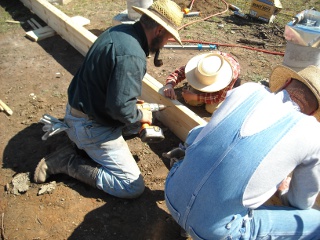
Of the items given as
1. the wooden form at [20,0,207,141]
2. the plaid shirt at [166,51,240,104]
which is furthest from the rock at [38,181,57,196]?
the plaid shirt at [166,51,240,104]

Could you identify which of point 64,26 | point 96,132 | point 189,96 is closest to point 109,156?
point 96,132

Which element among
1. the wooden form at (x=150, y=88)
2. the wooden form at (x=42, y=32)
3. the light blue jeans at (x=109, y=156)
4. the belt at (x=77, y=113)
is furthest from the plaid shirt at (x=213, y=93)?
the wooden form at (x=42, y=32)

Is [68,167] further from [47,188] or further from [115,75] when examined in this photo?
[115,75]

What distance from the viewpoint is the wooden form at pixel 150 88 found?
383 cm

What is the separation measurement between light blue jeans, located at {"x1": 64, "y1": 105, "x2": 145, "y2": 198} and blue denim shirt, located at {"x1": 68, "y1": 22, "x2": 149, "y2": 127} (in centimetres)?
18

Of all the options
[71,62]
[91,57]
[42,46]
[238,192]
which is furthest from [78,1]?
[238,192]

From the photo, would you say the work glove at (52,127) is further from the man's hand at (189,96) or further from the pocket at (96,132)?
the man's hand at (189,96)

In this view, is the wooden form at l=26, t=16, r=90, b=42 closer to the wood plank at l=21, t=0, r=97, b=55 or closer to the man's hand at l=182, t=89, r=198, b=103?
the wood plank at l=21, t=0, r=97, b=55

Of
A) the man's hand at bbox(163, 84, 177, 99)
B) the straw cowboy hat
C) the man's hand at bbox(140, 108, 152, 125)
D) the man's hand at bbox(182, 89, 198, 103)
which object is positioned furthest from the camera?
the man's hand at bbox(182, 89, 198, 103)

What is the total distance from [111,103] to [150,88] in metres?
1.34

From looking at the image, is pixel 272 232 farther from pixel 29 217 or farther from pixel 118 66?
pixel 29 217

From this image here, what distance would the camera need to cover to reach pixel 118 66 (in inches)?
110

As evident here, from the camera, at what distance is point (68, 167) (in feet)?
11.2

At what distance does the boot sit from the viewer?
3.36 meters
